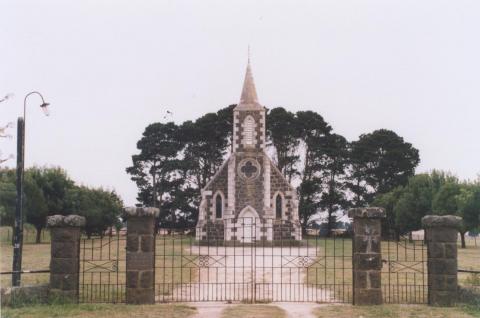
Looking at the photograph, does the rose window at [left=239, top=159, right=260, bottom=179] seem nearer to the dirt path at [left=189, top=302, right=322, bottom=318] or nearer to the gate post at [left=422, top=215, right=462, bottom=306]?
the dirt path at [left=189, top=302, right=322, bottom=318]

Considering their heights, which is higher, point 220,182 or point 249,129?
point 249,129

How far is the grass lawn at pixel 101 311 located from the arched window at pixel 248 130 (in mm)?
28227

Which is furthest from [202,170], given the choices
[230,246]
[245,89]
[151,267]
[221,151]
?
[151,267]

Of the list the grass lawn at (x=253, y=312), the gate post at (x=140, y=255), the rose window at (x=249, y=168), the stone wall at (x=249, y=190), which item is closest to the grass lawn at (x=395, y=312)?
the grass lawn at (x=253, y=312)

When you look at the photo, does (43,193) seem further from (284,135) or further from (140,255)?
(140,255)

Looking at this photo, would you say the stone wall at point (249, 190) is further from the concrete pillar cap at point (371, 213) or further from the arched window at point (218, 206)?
→ the concrete pillar cap at point (371, 213)

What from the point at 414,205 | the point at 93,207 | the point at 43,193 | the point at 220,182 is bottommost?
the point at 93,207

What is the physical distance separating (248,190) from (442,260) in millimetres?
27114

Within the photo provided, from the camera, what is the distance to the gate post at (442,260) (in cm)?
1202

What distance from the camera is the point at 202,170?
56.9 m

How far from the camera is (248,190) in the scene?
38.9m

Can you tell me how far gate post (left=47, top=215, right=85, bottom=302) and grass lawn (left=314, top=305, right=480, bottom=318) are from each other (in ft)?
17.4

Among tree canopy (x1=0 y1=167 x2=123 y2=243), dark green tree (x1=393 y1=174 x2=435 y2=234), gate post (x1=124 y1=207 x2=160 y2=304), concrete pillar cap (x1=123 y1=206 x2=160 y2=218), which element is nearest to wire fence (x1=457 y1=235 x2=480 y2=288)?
gate post (x1=124 y1=207 x2=160 y2=304)

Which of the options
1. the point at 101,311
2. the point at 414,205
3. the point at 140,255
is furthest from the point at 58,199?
the point at 101,311
